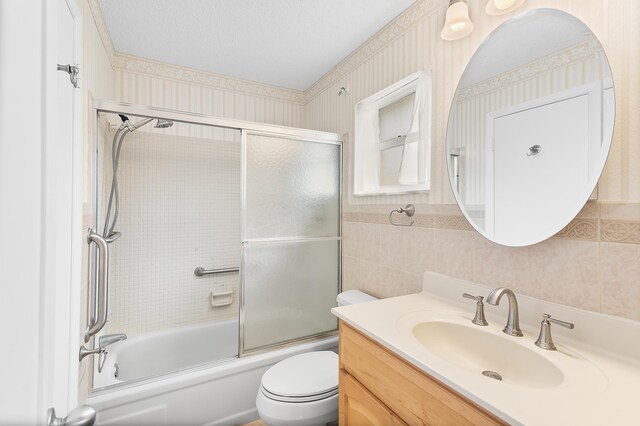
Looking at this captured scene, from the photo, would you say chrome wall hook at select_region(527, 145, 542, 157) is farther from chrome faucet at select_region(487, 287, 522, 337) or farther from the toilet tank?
the toilet tank

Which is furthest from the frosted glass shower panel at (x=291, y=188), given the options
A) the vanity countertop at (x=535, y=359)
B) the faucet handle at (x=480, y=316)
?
the faucet handle at (x=480, y=316)

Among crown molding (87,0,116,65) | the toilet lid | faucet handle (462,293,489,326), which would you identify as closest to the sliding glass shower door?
the toilet lid

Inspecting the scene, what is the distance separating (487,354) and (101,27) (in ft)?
8.50

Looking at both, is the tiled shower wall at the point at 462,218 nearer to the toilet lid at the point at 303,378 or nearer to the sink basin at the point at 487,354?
the sink basin at the point at 487,354

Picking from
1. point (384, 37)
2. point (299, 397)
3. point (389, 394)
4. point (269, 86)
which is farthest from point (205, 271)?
point (384, 37)

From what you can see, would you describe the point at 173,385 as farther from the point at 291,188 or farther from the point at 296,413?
the point at 291,188

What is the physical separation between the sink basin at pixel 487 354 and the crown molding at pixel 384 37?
1.51m

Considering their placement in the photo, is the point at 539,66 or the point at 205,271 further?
the point at 205,271

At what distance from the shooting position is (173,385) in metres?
1.58

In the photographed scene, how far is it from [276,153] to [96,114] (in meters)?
0.99

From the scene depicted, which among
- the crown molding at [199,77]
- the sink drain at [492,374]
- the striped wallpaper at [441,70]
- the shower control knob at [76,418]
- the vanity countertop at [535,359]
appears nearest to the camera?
the shower control knob at [76,418]

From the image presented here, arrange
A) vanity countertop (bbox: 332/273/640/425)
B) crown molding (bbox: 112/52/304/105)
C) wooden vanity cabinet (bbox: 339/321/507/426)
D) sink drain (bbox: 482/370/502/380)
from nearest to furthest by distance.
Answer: vanity countertop (bbox: 332/273/640/425), wooden vanity cabinet (bbox: 339/321/507/426), sink drain (bbox: 482/370/502/380), crown molding (bbox: 112/52/304/105)

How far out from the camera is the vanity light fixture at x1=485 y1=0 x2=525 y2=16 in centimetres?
113

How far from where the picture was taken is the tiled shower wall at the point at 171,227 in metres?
2.25
